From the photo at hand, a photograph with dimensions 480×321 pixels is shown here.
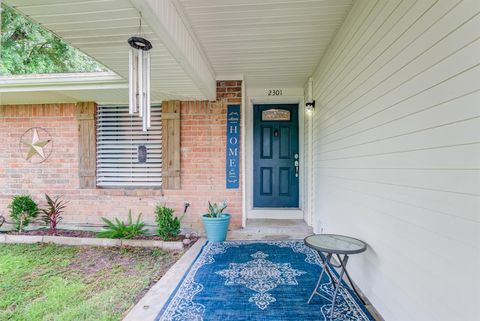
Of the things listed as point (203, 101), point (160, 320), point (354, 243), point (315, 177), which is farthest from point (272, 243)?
point (203, 101)

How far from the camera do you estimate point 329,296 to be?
87.0 inches

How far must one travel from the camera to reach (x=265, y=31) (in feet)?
9.24

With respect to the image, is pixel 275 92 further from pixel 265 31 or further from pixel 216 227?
pixel 216 227

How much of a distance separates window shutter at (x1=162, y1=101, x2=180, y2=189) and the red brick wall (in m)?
0.08

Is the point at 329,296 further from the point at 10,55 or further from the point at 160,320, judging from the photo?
the point at 10,55

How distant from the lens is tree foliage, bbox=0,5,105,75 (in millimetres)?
5719

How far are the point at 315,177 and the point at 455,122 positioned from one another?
2.88 meters

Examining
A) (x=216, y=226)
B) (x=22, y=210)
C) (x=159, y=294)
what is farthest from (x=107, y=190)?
(x=159, y=294)

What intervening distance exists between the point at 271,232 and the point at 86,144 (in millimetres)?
3323

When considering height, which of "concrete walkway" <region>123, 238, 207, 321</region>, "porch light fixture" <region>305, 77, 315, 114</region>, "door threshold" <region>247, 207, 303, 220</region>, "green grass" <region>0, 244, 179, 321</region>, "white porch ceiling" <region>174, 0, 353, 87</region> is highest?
"white porch ceiling" <region>174, 0, 353, 87</region>

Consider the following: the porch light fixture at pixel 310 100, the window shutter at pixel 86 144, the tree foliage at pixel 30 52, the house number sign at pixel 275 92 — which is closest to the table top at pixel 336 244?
the porch light fixture at pixel 310 100

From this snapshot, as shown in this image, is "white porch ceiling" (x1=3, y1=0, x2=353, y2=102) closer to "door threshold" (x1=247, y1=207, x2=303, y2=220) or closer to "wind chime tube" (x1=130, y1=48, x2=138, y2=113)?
"wind chime tube" (x1=130, y1=48, x2=138, y2=113)

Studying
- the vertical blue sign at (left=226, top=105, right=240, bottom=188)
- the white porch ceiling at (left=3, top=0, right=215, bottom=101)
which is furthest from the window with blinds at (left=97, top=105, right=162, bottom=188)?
the white porch ceiling at (left=3, top=0, right=215, bottom=101)

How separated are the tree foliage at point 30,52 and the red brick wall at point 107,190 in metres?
1.66
